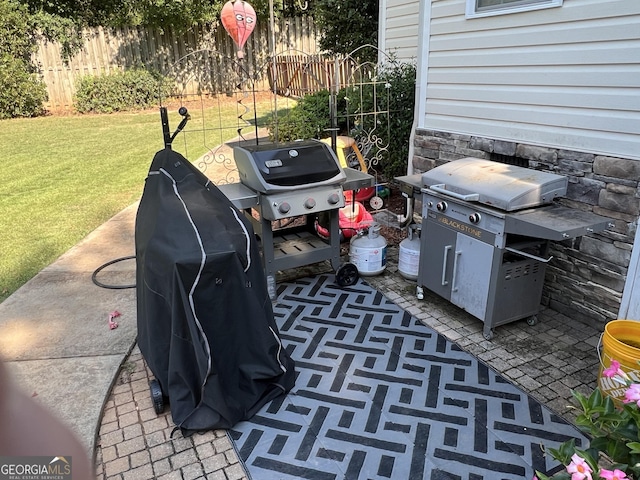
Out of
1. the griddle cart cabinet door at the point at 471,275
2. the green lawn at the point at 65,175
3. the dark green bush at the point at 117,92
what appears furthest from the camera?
the dark green bush at the point at 117,92

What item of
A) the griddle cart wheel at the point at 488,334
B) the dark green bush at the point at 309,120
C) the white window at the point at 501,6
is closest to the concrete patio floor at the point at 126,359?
the griddle cart wheel at the point at 488,334

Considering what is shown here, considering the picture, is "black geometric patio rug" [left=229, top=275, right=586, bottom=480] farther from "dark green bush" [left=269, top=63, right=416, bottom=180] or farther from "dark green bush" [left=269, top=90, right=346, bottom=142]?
"dark green bush" [left=269, top=90, right=346, bottom=142]

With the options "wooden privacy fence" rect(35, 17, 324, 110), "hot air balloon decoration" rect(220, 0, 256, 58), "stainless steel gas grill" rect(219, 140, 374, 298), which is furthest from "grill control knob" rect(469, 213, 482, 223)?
"wooden privacy fence" rect(35, 17, 324, 110)

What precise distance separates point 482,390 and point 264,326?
126cm

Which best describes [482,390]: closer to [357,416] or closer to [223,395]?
[357,416]

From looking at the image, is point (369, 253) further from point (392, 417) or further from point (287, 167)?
point (392, 417)

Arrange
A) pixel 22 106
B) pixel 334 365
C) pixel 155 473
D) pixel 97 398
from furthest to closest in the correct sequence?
pixel 22 106, pixel 334 365, pixel 97 398, pixel 155 473

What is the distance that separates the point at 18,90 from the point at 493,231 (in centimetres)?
1201

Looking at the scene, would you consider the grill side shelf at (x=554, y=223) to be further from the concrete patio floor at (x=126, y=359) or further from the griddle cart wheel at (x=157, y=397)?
the griddle cart wheel at (x=157, y=397)

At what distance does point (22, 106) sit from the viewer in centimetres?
1140

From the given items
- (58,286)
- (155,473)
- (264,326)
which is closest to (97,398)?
(155,473)

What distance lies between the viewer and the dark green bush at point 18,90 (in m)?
11.0

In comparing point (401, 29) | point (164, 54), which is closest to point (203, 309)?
point (401, 29)

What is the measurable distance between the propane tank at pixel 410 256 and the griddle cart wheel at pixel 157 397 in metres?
2.16
